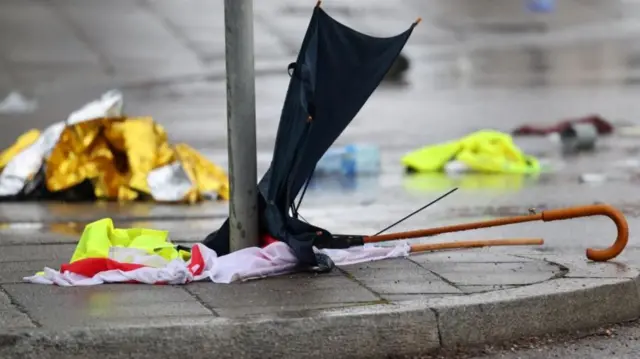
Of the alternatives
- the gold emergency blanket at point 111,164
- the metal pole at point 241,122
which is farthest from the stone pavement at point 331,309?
the gold emergency blanket at point 111,164

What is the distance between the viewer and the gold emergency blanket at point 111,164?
9.12 meters

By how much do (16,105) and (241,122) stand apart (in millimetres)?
10194

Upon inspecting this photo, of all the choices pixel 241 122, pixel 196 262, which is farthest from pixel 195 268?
pixel 241 122

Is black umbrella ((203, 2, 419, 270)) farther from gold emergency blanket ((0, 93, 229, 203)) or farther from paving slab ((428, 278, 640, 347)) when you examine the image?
gold emergency blanket ((0, 93, 229, 203))

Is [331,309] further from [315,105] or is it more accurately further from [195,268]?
[315,105]

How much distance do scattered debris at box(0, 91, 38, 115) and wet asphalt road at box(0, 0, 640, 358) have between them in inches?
7.5

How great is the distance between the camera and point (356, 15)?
2336 cm

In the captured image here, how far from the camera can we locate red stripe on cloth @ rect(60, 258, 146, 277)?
5555 mm

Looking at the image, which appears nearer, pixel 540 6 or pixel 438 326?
pixel 438 326

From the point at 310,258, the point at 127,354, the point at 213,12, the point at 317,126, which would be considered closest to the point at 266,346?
the point at 127,354

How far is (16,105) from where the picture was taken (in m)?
15.3

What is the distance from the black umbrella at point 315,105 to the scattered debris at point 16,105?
9.67 meters

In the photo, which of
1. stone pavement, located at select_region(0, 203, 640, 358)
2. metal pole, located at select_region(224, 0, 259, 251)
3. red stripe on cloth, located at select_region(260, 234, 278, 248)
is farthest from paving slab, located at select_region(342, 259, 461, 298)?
metal pole, located at select_region(224, 0, 259, 251)

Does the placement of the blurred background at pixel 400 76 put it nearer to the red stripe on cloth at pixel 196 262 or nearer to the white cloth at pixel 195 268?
the white cloth at pixel 195 268
